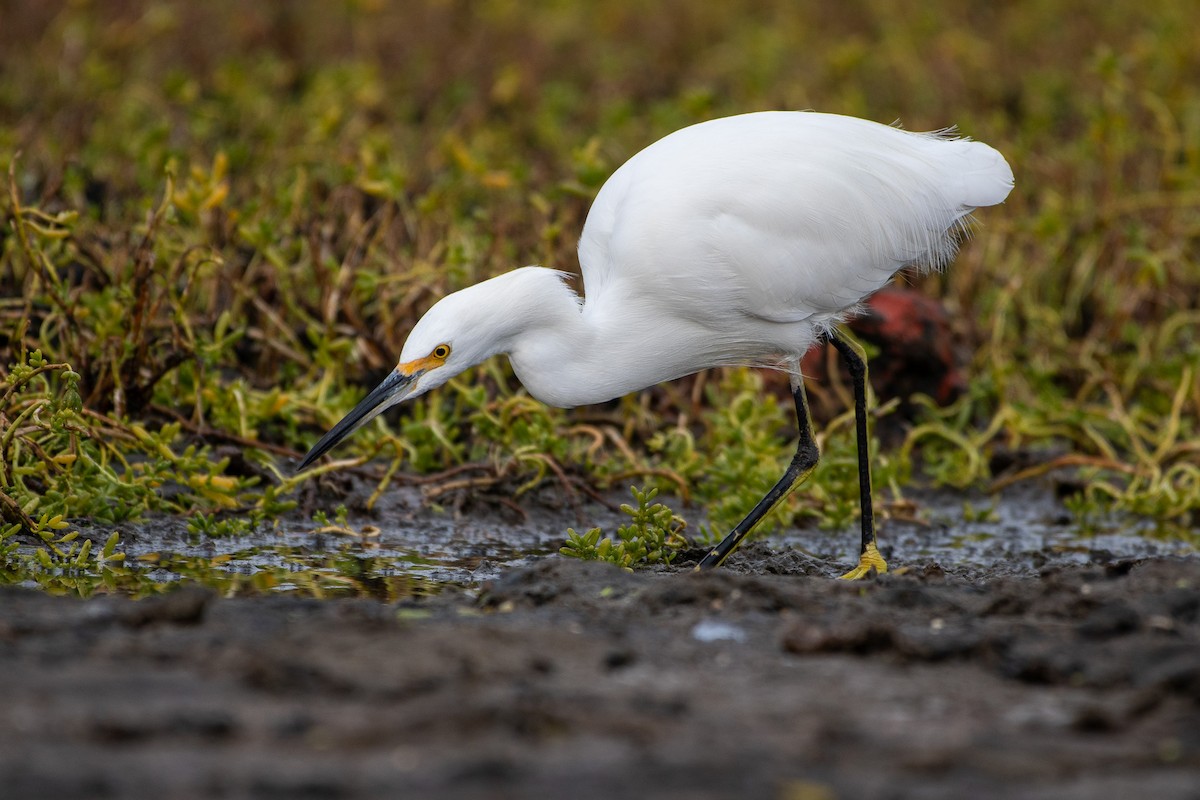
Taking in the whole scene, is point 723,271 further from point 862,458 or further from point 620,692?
point 620,692

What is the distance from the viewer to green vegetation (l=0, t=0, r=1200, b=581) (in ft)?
19.1

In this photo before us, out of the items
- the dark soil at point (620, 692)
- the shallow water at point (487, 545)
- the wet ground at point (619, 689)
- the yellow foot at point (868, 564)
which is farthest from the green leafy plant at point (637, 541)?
the yellow foot at point (868, 564)

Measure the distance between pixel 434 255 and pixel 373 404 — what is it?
2.28m

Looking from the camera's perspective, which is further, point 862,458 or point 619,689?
point 862,458

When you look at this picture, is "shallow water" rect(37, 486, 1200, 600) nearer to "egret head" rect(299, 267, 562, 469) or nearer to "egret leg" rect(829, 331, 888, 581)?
"egret leg" rect(829, 331, 888, 581)

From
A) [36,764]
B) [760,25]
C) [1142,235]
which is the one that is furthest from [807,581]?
[760,25]

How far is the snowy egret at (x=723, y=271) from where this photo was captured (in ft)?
16.0

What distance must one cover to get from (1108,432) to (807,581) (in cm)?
343

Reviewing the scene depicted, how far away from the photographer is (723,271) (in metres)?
5.15

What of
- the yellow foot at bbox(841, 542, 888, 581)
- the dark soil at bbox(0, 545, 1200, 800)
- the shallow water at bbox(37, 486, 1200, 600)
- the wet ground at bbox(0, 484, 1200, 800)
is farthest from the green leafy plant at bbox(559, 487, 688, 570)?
the yellow foot at bbox(841, 542, 888, 581)

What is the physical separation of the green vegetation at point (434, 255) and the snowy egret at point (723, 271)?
25.5 inches

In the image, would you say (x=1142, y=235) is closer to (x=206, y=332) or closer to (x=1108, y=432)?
(x=1108, y=432)

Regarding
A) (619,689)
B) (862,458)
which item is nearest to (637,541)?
(862,458)

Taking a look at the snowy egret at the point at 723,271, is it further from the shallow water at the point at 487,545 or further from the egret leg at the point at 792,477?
the shallow water at the point at 487,545
